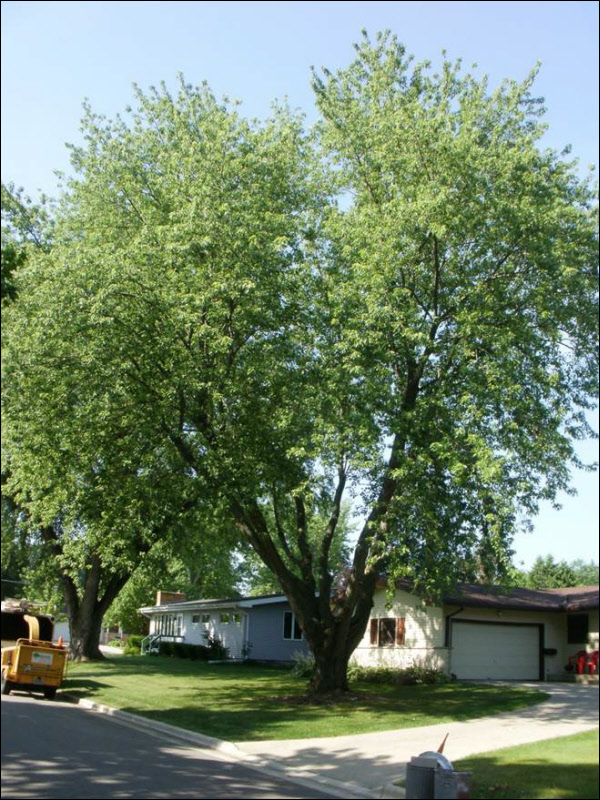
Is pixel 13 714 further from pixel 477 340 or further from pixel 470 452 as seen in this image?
pixel 477 340

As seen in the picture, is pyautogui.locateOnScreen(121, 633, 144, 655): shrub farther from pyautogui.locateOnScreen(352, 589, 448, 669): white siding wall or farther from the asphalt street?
the asphalt street

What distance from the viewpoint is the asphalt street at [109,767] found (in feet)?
30.4

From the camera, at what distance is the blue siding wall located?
1658 inches

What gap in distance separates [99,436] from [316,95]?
1155 cm

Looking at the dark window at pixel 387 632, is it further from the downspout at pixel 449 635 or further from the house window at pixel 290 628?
the house window at pixel 290 628

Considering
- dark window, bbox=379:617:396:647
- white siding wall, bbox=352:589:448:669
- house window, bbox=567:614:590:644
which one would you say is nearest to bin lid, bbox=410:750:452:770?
white siding wall, bbox=352:589:448:669

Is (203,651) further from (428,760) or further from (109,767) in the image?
(428,760)

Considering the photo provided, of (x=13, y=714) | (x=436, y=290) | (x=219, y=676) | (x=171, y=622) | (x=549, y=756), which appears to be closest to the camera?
(x=549, y=756)

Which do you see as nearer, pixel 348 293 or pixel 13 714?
pixel 13 714

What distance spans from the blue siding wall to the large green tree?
20.3m

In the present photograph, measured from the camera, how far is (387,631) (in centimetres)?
3203

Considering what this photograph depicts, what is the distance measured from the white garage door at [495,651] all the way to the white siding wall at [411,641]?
0.64 meters

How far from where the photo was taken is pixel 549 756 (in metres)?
5.83

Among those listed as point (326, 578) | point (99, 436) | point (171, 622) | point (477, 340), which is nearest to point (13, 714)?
point (99, 436)
